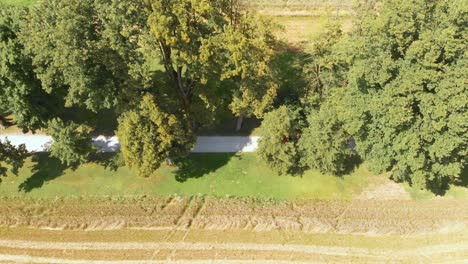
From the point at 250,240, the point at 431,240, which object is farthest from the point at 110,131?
the point at 431,240

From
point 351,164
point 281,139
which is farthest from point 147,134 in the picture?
point 351,164

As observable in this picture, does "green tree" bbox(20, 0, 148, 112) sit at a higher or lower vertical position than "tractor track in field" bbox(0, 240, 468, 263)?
higher

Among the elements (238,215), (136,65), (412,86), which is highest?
(136,65)

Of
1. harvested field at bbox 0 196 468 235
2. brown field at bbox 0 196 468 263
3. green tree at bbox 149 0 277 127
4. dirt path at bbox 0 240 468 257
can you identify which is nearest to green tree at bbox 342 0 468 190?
harvested field at bbox 0 196 468 235

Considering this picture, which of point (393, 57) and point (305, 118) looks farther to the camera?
point (305, 118)

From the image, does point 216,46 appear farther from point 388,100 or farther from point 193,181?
point 388,100

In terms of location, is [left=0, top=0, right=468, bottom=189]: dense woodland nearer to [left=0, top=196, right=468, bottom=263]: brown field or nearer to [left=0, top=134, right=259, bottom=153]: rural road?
[left=0, top=134, right=259, bottom=153]: rural road

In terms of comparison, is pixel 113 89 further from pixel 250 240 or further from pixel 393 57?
pixel 393 57
